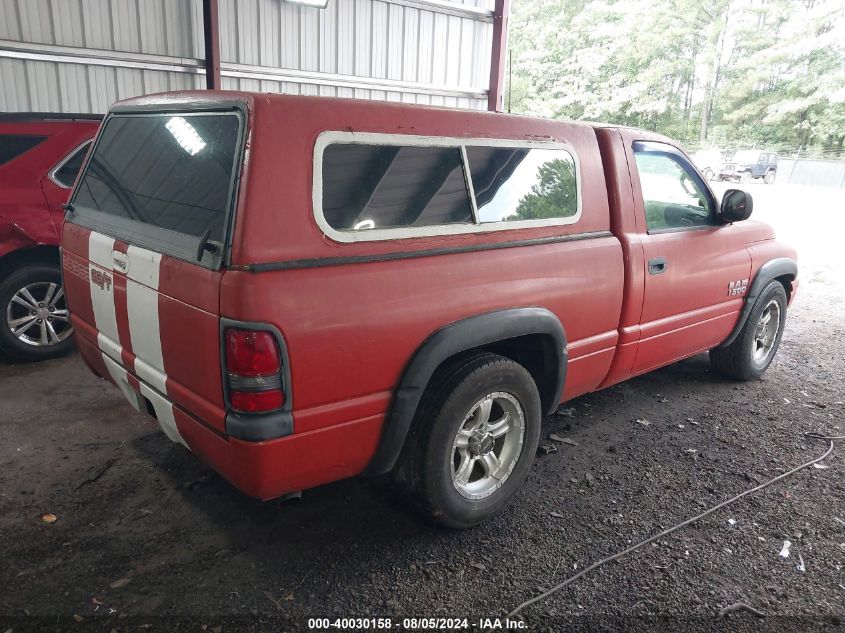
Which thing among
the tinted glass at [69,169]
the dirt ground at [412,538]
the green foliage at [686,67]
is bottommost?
the dirt ground at [412,538]

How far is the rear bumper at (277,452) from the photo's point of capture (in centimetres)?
209

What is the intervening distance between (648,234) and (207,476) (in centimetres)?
265

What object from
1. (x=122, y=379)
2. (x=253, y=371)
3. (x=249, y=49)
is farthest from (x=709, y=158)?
(x=253, y=371)

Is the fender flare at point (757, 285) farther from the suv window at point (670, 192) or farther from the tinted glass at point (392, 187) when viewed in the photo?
the tinted glass at point (392, 187)

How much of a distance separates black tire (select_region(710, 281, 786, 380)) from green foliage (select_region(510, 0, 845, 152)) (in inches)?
893

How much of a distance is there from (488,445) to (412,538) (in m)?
0.53

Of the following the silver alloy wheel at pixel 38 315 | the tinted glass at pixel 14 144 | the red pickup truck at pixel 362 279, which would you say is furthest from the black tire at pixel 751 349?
the tinted glass at pixel 14 144

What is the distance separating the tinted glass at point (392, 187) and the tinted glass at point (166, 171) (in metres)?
0.37

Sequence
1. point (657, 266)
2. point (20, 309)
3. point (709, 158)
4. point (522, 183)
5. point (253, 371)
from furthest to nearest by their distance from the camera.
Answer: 1. point (709, 158)
2. point (20, 309)
3. point (657, 266)
4. point (522, 183)
5. point (253, 371)

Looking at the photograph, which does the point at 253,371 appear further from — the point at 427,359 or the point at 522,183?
the point at 522,183

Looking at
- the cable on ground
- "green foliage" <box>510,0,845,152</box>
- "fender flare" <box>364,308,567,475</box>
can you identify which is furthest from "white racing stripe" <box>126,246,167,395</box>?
"green foliage" <box>510,0,845,152</box>

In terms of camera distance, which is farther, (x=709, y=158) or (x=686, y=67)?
(x=709, y=158)

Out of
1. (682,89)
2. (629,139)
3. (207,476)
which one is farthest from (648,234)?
(682,89)

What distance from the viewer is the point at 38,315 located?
187 inches
